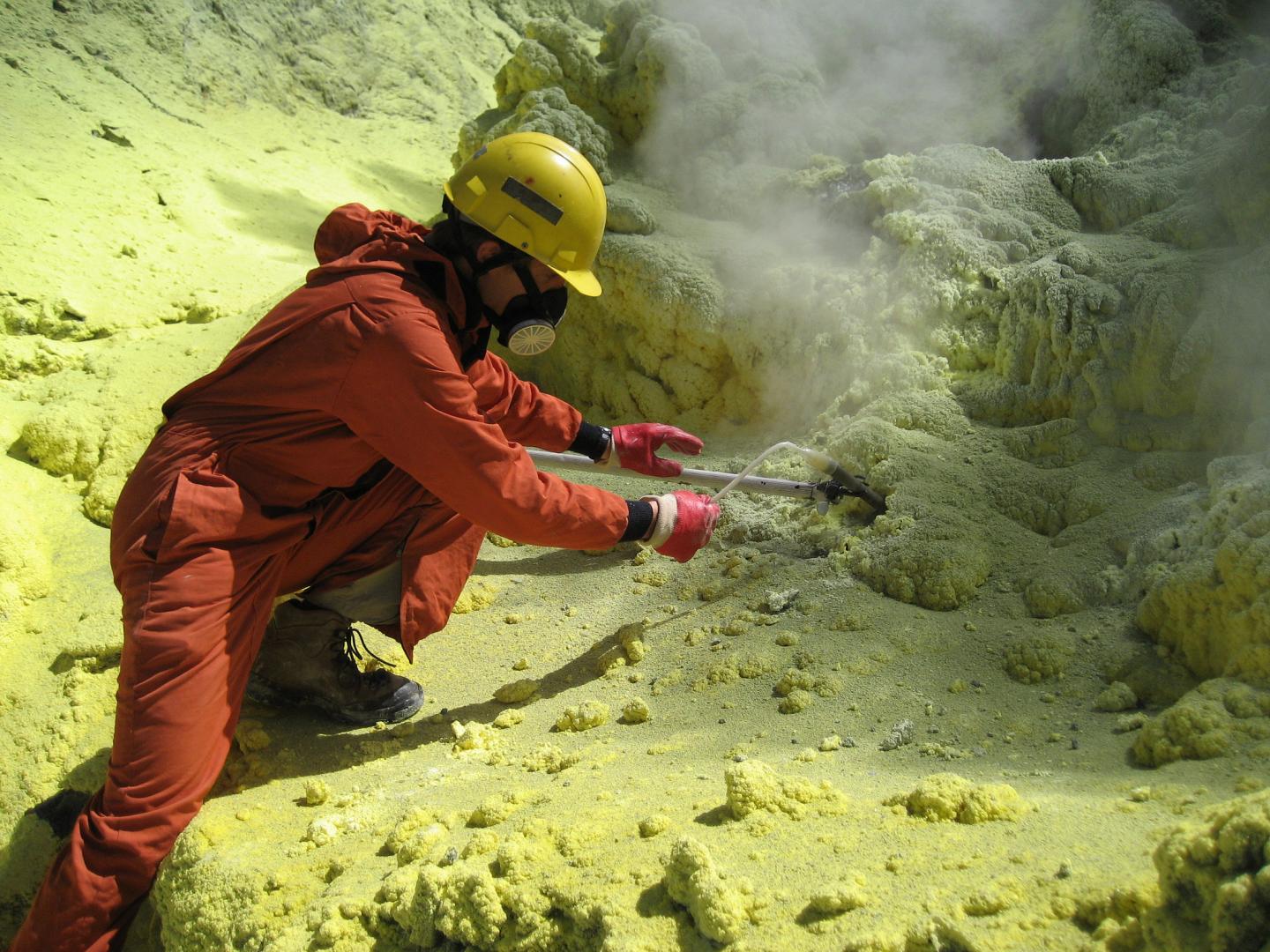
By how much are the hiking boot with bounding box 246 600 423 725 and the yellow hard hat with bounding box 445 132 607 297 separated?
1.13 metres

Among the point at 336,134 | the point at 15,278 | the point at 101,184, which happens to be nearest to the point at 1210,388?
the point at 15,278

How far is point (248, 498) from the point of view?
2.00m

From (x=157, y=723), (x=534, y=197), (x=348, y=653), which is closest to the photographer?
(x=157, y=723)

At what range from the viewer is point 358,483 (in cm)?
224

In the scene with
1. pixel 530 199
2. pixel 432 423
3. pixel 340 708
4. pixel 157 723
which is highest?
pixel 530 199

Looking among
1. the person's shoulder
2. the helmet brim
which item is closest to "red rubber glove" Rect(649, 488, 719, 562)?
the helmet brim

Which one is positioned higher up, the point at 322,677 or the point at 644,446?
the point at 644,446

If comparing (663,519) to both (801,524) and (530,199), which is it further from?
(530,199)

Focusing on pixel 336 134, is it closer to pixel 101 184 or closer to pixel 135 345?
pixel 101 184

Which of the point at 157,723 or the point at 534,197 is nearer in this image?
the point at 157,723

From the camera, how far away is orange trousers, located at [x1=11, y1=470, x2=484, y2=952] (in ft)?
5.74

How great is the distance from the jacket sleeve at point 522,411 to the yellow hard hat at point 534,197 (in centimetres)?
49

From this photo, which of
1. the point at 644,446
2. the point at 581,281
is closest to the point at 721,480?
the point at 644,446

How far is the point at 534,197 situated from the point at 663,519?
851 millimetres
